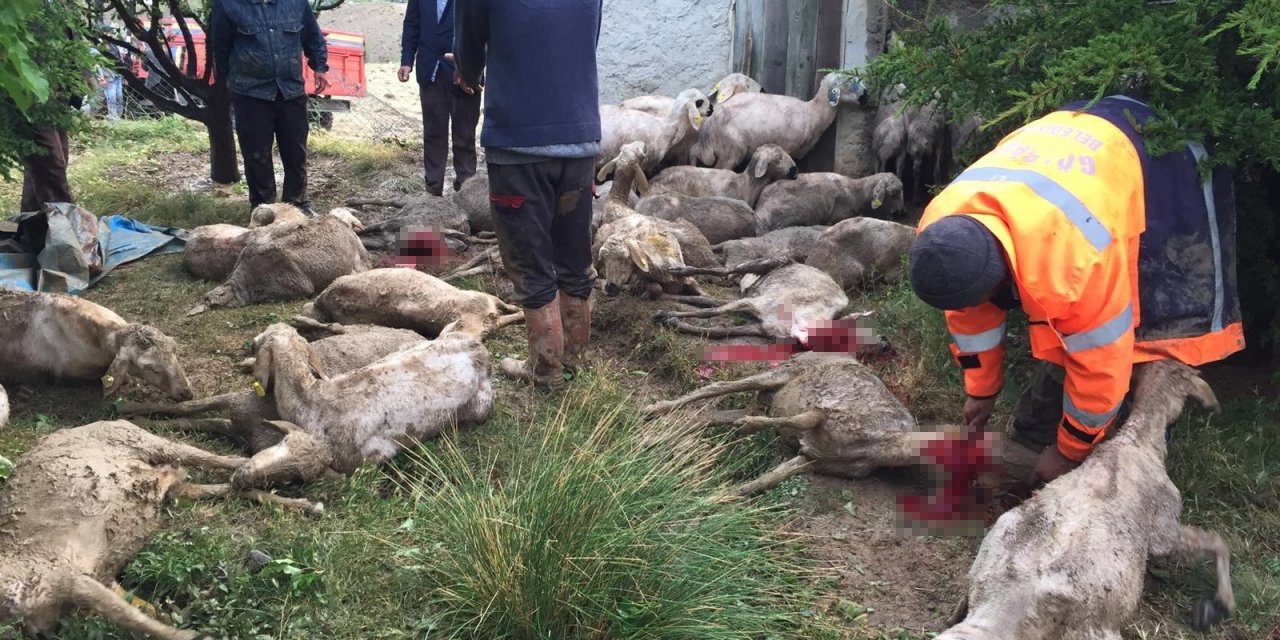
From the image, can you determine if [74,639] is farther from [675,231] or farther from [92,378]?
[675,231]

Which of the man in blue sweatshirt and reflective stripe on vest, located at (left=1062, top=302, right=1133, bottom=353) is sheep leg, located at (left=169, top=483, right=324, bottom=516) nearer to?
the man in blue sweatshirt

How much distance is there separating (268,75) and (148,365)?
12.6ft

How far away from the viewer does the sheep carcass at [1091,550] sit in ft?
8.71

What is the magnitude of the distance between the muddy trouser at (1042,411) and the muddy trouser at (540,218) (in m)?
2.18

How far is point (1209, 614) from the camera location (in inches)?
124

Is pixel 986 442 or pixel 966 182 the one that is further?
pixel 986 442

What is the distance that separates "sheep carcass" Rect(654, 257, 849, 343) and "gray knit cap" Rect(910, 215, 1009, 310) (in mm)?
2279

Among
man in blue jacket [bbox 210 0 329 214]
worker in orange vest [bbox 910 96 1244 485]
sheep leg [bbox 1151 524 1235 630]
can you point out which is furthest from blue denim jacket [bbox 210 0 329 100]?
sheep leg [bbox 1151 524 1235 630]

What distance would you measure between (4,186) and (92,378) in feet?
18.4

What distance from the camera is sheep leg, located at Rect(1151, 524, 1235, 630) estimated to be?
3.13m

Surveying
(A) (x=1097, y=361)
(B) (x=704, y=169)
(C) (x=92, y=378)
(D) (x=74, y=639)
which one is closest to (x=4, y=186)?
(C) (x=92, y=378)

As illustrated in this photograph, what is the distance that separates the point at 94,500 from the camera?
3.25 metres

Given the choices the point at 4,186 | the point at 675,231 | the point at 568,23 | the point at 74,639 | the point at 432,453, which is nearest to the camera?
the point at 74,639

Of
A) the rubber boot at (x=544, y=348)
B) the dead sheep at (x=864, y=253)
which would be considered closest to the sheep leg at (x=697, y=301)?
the dead sheep at (x=864, y=253)
